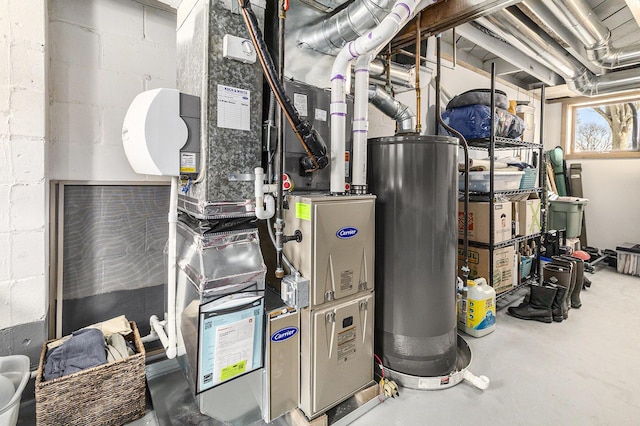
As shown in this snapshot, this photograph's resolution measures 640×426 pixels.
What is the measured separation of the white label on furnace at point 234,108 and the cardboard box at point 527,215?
311 centimetres

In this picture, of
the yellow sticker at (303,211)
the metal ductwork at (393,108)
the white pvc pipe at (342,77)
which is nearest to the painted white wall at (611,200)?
the metal ductwork at (393,108)

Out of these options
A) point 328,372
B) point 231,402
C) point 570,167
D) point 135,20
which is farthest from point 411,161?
point 570,167

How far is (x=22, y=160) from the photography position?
63.9 inches

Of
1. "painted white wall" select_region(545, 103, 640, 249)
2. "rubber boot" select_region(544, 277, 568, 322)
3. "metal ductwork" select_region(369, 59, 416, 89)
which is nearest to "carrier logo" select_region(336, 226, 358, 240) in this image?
"metal ductwork" select_region(369, 59, 416, 89)

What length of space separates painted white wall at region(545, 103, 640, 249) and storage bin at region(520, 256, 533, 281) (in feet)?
8.81

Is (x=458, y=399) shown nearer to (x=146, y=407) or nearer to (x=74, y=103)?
(x=146, y=407)

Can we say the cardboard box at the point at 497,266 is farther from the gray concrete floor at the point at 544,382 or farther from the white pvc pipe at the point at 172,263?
the white pvc pipe at the point at 172,263

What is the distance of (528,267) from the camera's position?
377cm

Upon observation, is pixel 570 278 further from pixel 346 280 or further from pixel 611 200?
pixel 611 200

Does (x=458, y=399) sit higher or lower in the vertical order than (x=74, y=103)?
lower

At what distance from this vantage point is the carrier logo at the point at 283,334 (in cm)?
157

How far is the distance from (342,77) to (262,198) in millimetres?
832

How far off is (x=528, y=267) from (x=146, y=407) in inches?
157

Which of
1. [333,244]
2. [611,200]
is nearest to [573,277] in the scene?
[333,244]
